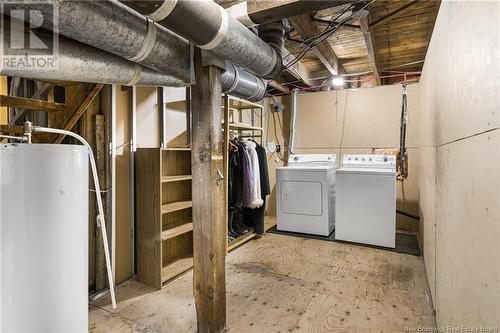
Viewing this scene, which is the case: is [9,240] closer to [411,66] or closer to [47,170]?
[47,170]

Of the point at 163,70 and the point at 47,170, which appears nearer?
the point at 47,170

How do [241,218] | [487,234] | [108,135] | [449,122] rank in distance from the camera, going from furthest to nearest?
1. [241,218]
2. [108,135]
3. [449,122]
4. [487,234]

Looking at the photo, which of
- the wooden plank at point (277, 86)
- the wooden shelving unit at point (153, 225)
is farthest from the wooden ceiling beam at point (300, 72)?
the wooden shelving unit at point (153, 225)

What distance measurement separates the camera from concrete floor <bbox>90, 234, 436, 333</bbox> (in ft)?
6.27

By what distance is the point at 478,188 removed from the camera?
99 centimetres

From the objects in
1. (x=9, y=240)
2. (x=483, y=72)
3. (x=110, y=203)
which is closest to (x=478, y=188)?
(x=483, y=72)

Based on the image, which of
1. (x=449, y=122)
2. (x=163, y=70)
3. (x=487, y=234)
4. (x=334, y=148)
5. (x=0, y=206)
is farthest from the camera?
(x=334, y=148)

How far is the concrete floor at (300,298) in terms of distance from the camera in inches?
75.2

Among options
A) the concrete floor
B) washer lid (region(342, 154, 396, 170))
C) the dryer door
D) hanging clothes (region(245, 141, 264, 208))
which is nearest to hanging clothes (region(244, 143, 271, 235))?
hanging clothes (region(245, 141, 264, 208))

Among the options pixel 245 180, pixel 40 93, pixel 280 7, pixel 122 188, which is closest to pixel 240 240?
pixel 245 180

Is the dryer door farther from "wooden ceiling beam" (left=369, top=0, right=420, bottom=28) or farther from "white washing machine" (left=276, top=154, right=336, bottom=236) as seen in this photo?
"wooden ceiling beam" (left=369, top=0, right=420, bottom=28)

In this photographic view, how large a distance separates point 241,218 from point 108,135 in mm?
2211

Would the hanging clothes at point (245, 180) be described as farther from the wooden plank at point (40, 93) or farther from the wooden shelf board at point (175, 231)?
the wooden plank at point (40, 93)

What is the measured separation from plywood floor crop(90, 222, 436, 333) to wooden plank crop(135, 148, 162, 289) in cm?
14
